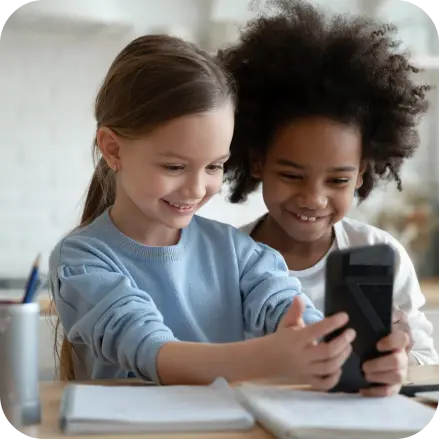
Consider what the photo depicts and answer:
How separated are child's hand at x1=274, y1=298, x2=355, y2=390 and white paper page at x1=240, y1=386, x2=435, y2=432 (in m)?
0.02

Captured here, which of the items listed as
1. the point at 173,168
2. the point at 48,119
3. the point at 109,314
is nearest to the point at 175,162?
the point at 173,168

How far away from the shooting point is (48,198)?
9.87ft

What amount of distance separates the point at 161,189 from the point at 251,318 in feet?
0.86

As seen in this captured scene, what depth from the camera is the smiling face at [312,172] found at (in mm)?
1435

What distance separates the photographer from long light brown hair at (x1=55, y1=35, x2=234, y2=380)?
114cm

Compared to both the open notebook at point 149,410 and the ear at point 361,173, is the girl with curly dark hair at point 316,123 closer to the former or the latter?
the ear at point 361,173

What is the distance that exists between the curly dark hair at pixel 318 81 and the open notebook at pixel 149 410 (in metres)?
0.70

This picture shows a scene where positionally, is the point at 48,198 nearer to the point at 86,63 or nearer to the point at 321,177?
the point at 86,63

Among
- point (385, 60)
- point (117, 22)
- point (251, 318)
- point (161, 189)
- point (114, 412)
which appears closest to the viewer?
point (114, 412)

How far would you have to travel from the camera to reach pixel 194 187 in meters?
1.13

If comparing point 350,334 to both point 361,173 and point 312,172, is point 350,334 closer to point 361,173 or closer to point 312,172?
point 312,172

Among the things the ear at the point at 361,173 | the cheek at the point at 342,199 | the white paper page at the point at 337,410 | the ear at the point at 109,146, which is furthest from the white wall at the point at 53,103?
the white paper page at the point at 337,410

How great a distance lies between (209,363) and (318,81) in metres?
0.69

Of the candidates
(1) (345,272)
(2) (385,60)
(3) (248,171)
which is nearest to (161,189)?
(1) (345,272)
